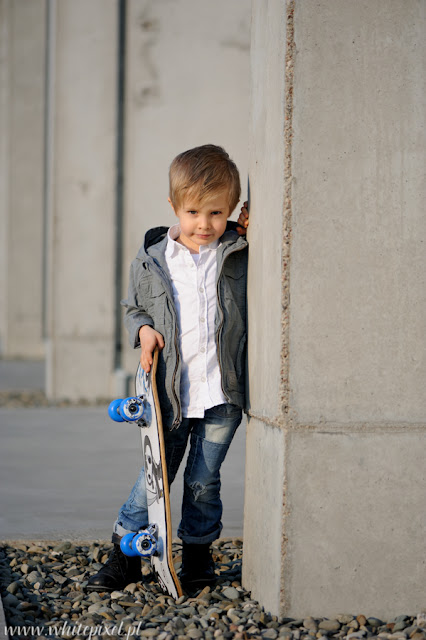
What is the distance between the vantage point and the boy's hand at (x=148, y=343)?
3.06 meters

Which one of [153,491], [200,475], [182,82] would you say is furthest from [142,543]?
[182,82]

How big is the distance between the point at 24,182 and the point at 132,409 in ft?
47.8

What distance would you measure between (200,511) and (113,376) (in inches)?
235

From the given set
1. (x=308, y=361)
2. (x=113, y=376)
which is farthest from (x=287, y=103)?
(x=113, y=376)

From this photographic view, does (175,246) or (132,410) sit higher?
Result: (175,246)

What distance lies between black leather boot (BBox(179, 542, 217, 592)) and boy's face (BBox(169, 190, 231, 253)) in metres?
1.11

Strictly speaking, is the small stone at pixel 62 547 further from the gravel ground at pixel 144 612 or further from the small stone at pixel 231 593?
the small stone at pixel 231 593

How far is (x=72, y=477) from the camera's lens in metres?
5.13

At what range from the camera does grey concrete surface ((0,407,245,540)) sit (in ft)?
13.3

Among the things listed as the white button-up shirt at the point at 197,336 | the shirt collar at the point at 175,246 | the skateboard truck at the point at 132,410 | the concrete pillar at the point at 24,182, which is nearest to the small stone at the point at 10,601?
the skateboard truck at the point at 132,410

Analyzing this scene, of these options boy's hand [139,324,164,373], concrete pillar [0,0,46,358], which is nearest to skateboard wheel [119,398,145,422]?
boy's hand [139,324,164,373]

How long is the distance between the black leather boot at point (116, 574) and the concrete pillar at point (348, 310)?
68cm

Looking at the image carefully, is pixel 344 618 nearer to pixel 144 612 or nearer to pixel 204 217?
pixel 144 612

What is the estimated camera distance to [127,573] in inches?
126
